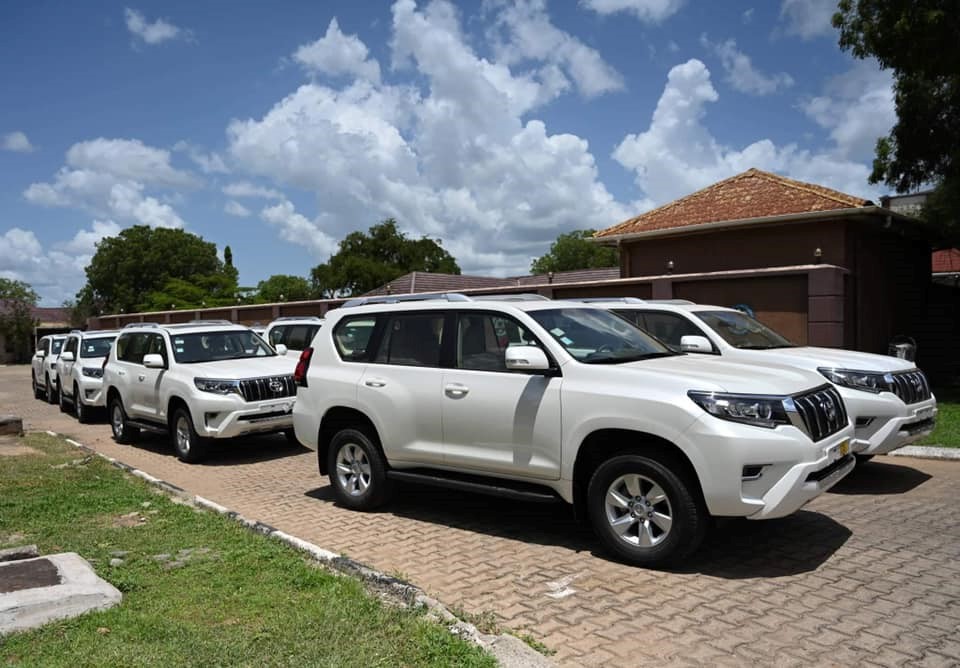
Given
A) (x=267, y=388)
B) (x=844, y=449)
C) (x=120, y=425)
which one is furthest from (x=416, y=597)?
(x=120, y=425)

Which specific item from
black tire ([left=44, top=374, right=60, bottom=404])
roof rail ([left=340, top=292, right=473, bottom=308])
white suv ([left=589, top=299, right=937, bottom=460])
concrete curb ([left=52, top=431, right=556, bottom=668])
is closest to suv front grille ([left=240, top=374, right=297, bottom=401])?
roof rail ([left=340, top=292, right=473, bottom=308])

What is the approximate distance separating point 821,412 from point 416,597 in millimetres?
3059

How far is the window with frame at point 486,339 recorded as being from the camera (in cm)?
631

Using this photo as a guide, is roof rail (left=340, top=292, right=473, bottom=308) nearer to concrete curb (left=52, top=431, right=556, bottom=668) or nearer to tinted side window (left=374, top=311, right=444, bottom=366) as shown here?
tinted side window (left=374, top=311, right=444, bottom=366)

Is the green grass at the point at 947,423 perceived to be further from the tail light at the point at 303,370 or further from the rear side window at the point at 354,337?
the tail light at the point at 303,370

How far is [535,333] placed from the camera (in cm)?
613

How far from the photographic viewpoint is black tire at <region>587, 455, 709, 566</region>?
16.8ft

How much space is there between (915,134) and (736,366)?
12212 mm

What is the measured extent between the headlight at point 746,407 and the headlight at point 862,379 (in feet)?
10.1

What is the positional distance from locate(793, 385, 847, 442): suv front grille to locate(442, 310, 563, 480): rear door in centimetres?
168

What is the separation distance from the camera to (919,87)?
14930mm

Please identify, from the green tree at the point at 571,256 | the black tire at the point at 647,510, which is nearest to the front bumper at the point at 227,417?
the black tire at the point at 647,510

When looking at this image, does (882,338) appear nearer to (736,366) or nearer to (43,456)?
(736,366)

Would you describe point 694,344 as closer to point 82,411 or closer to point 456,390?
point 456,390
